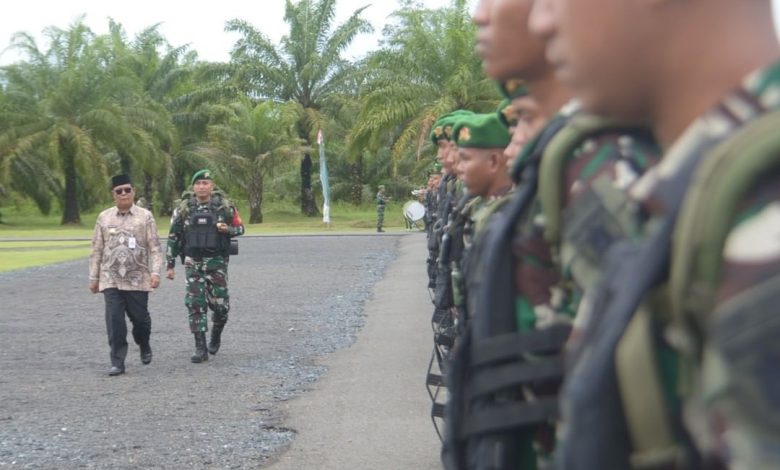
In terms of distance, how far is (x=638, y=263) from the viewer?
1.14m

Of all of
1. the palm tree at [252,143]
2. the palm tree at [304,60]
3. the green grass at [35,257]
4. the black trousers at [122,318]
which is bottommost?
the green grass at [35,257]

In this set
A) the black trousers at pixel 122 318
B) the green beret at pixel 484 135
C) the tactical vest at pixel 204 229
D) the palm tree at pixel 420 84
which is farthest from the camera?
the palm tree at pixel 420 84

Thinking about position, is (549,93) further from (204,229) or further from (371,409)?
(204,229)

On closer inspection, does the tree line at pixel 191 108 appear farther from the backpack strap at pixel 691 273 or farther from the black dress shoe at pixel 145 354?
the backpack strap at pixel 691 273

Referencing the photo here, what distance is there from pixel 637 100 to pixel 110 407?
259 inches

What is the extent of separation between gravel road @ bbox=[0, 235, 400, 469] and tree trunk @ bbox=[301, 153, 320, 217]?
2631 centimetres

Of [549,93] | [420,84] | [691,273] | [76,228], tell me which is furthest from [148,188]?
[691,273]

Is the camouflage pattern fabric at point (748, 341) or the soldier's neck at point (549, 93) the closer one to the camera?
the camouflage pattern fabric at point (748, 341)

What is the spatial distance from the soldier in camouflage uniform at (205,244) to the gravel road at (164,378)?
466 mm

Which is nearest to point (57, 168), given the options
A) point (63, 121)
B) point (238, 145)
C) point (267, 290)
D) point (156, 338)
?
point (63, 121)

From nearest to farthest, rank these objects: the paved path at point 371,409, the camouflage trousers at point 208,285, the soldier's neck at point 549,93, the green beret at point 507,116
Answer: the soldier's neck at point 549,93 → the green beret at point 507,116 → the paved path at point 371,409 → the camouflage trousers at point 208,285

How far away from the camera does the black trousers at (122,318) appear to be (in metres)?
8.89

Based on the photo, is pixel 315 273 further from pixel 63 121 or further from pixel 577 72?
pixel 63 121

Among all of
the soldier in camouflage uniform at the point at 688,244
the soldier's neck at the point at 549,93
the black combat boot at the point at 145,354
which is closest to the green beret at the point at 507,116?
the soldier's neck at the point at 549,93
